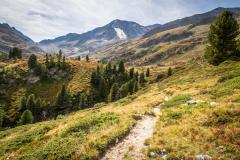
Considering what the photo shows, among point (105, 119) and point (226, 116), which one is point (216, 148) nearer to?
point (226, 116)

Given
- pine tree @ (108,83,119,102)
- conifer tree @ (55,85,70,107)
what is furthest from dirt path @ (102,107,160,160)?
conifer tree @ (55,85,70,107)

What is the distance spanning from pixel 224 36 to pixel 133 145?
42.4m

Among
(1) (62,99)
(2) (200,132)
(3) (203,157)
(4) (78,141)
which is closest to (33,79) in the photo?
(1) (62,99)

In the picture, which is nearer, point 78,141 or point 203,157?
point 203,157

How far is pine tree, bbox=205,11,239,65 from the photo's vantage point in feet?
169

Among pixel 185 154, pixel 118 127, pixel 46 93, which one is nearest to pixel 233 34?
pixel 118 127

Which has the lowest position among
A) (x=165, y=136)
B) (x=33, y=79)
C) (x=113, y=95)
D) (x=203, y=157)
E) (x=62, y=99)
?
(x=62, y=99)

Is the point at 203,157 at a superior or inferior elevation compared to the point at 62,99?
superior

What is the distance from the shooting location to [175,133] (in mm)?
18453

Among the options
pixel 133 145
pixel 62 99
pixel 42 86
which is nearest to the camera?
pixel 133 145

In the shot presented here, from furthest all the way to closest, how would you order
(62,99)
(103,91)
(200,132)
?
(103,91) → (62,99) → (200,132)

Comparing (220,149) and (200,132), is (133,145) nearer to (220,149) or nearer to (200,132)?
(200,132)

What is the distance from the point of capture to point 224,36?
52031 mm

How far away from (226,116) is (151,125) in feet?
22.3
